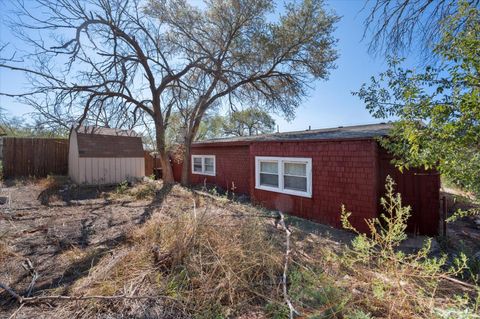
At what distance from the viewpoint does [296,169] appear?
8.24 m

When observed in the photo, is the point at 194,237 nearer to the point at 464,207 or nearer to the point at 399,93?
the point at 399,93

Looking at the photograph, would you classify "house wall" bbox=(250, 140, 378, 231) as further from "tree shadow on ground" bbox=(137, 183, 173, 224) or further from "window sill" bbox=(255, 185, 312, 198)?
"tree shadow on ground" bbox=(137, 183, 173, 224)

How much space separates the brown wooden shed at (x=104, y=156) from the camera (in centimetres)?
1177

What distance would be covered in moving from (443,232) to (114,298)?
7.82 meters

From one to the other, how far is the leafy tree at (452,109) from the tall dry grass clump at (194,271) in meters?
2.60

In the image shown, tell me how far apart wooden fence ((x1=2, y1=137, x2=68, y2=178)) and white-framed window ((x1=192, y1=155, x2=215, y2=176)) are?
7158 millimetres

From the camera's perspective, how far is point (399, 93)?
428cm

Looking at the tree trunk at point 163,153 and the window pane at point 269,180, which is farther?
the tree trunk at point 163,153

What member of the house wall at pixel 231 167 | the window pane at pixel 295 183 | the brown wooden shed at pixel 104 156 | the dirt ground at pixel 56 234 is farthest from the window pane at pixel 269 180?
the brown wooden shed at pixel 104 156

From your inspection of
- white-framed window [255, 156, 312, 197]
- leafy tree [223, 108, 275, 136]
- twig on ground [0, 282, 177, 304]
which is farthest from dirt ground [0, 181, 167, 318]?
leafy tree [223, 108, 275, 136]

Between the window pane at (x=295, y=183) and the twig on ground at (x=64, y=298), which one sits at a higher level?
the window pane at (x=295, y=183)

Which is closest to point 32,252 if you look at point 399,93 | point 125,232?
point 125,232

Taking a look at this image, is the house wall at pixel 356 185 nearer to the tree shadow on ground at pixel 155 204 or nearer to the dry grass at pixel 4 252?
the tree shadow on ground at pixel 155 204

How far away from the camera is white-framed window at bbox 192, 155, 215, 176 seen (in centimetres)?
1364
